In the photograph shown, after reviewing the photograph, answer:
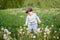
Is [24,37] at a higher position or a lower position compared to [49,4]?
lower

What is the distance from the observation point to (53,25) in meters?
3.27

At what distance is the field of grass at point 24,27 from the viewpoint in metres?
3.23

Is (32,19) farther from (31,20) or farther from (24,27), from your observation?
(24,27)

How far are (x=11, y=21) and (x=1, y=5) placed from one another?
8.4 inches

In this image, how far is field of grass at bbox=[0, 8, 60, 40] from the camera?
3230 mm

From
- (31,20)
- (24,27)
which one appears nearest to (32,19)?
(31,20)

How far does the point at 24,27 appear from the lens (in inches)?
127

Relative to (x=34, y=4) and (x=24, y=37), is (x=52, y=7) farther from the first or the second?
(x=24, y=37)

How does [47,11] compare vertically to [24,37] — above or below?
above

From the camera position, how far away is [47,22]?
326cm

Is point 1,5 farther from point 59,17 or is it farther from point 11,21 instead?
point 59,17

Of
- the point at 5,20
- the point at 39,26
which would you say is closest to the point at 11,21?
the point at 5,20

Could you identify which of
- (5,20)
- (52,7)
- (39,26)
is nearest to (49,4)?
(52,7)

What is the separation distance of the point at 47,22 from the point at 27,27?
0.73 ft
